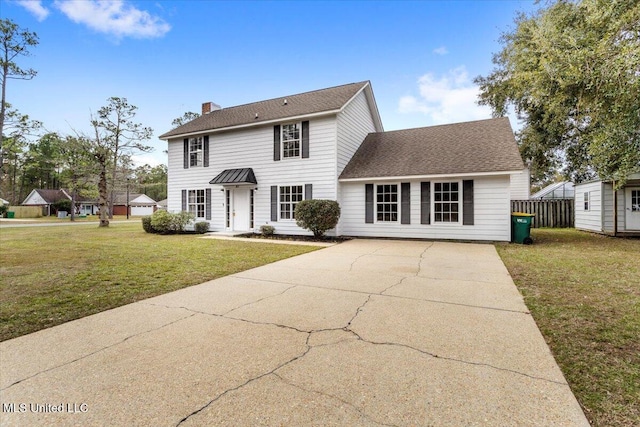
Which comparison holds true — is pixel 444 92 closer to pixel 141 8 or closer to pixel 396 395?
pixel 141 8

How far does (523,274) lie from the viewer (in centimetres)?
607

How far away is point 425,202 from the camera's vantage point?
11938 mm

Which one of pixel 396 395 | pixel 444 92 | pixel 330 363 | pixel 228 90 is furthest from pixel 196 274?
pixel 444 92

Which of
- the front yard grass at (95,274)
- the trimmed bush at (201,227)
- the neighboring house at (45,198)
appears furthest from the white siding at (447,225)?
the neighboring house at (45,198)

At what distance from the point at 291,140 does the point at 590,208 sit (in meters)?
15.2

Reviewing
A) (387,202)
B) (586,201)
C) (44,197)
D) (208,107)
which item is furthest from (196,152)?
(44,197)

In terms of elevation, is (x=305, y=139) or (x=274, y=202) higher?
(x=305, y=139)

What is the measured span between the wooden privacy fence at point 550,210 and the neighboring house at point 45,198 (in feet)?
189

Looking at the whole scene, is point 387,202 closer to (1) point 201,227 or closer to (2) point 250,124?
(2) point 250,124

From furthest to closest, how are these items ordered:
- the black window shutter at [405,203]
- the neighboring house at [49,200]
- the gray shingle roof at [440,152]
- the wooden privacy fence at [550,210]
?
the neighboring house at [49,200] → the wooden privacy fence at [550,210] → the black window shutter at [405,203] → the gray shingle roof at [440,152]

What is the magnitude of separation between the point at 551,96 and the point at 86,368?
1226cm

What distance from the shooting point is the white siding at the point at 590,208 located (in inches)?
550

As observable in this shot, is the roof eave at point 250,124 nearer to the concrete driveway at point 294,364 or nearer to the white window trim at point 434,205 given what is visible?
the white window trim at point 434,205

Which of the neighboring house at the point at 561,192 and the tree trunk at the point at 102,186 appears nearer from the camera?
the tree trunk at the point at 102,186
